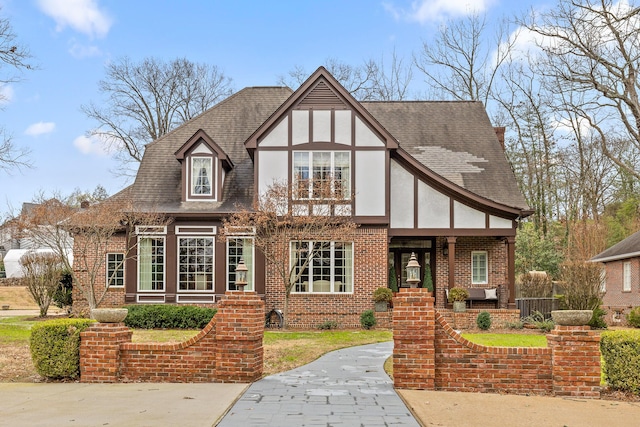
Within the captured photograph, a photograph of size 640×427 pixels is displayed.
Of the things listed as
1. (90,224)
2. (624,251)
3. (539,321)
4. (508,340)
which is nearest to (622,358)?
(508,340)

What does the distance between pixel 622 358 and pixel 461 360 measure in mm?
2222

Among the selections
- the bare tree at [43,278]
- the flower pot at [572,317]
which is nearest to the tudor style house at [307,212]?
the bare tree at [43,278]

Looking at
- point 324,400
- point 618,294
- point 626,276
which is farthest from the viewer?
point 618,294

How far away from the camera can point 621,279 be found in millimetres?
30844

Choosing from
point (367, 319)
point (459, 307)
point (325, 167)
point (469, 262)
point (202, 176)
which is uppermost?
point (325, 167)

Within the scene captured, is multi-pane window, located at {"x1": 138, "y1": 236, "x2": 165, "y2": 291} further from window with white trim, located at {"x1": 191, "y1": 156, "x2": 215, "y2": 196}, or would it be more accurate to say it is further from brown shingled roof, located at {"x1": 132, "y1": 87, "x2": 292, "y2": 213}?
window with white trim, located at {"x1": 191, "y1": 156, "x2": 215, "y2": 196}

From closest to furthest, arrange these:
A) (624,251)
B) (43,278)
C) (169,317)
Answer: (169,317)
(43,278)
(624,251)

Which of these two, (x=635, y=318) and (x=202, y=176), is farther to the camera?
(x=635, y=318)

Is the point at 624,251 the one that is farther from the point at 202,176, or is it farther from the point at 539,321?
the point at 202,176

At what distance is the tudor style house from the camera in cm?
2200

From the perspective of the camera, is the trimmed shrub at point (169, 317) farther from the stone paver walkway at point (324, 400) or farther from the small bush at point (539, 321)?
the small bush at point (539, 321)

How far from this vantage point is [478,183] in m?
25.0

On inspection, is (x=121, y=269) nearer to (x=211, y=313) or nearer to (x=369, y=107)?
(x=211, y=313)

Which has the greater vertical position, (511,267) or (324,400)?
(511,267)
